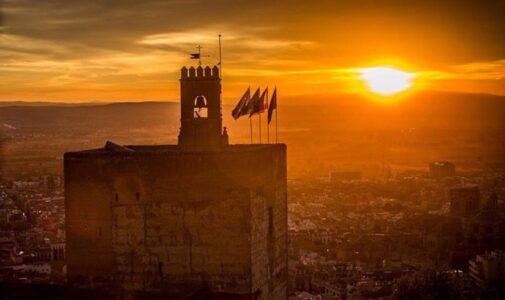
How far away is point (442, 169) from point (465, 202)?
21419 mm

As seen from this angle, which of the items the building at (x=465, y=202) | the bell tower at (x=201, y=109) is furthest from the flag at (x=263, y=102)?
the building at (x=465, y=202)

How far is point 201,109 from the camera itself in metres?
15.9

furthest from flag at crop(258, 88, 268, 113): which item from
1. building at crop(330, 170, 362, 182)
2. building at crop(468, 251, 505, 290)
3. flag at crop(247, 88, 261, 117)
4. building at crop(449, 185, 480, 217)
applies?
building at crop(330, 170, 362, 182)

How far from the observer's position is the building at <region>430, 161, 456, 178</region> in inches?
3994

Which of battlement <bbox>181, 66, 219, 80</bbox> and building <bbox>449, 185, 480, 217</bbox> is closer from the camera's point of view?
battlement <bbox>181, 66, 219, 80</bbox>

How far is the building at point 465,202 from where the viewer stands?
8044 centimetres

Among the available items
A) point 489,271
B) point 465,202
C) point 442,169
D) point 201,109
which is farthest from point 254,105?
point 442,169

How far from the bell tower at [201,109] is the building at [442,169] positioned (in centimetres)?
8893

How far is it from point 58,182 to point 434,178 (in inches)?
1960

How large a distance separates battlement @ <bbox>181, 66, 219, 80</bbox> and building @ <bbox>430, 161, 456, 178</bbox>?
89.1 m

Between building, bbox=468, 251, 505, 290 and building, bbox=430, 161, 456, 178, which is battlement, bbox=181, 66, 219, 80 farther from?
building, bbox=430, 161, 456, 178

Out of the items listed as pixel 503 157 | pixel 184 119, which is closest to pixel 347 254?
pixel 503 157

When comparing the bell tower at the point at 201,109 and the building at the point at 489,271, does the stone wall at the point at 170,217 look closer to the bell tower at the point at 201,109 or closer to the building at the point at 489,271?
the bell tower at the point at 201,109

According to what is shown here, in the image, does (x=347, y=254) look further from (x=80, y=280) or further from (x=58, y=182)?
(x=80, y=280)
